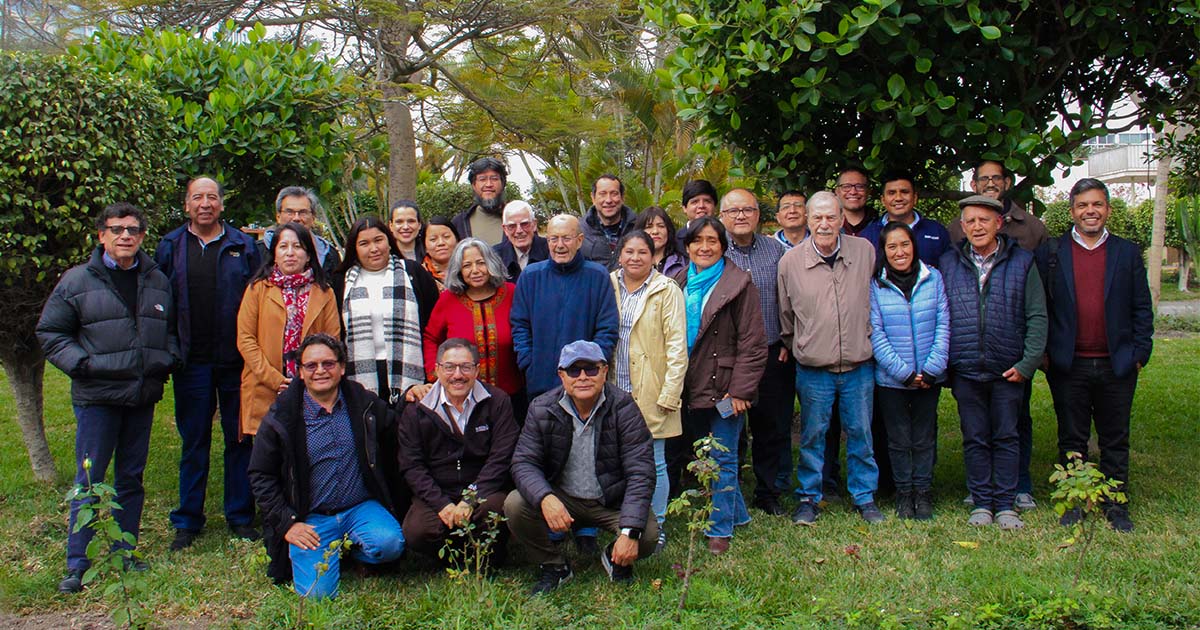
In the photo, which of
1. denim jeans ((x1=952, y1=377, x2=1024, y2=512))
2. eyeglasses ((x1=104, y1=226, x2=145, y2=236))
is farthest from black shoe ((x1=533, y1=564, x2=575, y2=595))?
eyeglasses ((x1=104, y1=226, x2=145, y2=236))

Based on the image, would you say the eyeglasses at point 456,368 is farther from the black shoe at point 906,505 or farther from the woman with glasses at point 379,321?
the black shoe at point 906,505

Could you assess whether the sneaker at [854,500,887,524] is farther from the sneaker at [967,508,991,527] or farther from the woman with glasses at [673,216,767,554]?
the woman with glasses at [673,216,767,554]

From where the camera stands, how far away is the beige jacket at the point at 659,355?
191 inches

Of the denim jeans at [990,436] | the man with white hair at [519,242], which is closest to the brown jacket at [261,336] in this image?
the man with white hair at [519,242]

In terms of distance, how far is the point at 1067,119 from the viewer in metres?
5.97

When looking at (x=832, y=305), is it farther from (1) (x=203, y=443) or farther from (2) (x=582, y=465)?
(1) (x=203, y=443)

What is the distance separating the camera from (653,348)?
4.91m

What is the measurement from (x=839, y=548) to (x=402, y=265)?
2923mm

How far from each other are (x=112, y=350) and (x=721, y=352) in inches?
128

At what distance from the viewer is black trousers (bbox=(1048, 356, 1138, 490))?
5090 millimetres

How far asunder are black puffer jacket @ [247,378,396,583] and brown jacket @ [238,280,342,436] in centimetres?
49

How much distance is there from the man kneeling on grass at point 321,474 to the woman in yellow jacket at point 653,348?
1.35m

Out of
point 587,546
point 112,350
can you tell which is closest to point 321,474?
point 112,350

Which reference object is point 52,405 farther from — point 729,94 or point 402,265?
point 729,94
